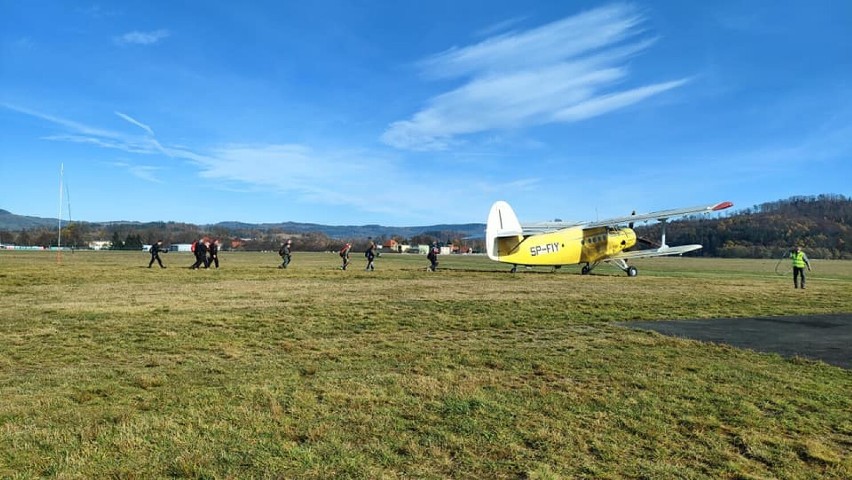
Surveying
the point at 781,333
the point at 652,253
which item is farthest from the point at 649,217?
the point at 781,333

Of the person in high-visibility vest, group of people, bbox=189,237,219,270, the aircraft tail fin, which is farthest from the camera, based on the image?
group of people, bbox=189,237,219,270

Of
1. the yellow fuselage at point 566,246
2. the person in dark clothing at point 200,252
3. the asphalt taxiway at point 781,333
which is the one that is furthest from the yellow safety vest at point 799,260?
the person in dark clothing at point 200,252

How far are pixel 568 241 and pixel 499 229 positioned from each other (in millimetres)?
3843

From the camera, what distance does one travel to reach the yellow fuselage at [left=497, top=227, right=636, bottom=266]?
2764cm

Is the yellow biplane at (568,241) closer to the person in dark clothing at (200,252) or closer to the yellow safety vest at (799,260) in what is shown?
the yellow safety vest at (799,260)

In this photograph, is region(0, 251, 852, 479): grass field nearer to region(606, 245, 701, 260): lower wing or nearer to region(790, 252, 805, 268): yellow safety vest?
region(790, 252, 805, 268): yellow safety vest

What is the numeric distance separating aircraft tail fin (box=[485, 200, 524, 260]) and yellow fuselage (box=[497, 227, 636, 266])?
55mm

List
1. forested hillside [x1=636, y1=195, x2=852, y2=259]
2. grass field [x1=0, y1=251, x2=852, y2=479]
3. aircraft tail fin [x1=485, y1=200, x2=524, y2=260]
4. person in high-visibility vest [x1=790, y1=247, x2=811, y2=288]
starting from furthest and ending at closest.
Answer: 1. forested hillside [x1=636, y1=195, x2=852, y2=259]
2. aircraft tail fin [x1=485, y1=200, x2=524, y2=260]
3. person in high-visibility vest [x1=790, y1=247, x2=811, y2=288]
4. grass field [x1=0, y1=251, x2=852, y2=479]

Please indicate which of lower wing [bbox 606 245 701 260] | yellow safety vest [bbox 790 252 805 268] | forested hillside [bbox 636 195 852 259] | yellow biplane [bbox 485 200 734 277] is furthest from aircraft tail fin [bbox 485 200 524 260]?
forested hillside [bbox 636 195 852 259]

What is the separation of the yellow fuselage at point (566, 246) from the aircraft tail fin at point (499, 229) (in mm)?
55

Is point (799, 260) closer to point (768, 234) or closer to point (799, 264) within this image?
point (799, 264)

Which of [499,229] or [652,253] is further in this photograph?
[652,253]

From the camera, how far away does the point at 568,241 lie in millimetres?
28469

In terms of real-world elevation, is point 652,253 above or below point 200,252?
above
